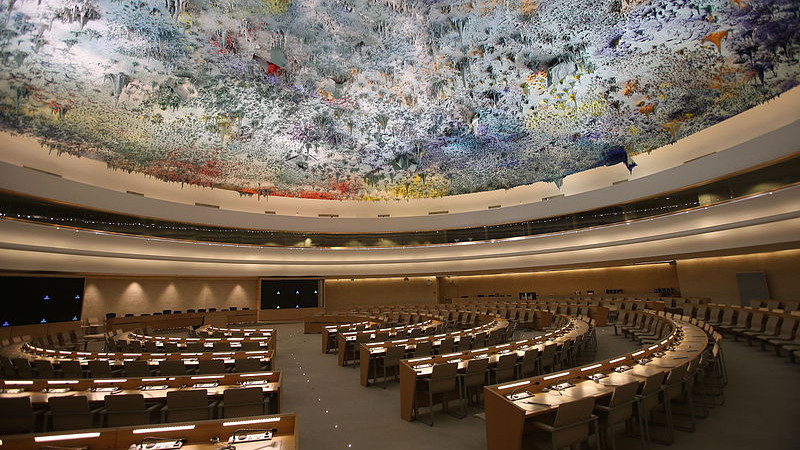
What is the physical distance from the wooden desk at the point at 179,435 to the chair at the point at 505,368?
12.2 ft

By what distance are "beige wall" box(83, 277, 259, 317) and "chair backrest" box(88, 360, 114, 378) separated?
12474mm

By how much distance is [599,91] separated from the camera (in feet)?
35.3

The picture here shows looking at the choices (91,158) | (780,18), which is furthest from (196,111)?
(780,18)

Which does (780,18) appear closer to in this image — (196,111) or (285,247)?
(196,111)

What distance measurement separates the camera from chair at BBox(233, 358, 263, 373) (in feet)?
22.4

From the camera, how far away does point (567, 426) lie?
3594 millimetres

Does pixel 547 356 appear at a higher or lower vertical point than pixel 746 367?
higher

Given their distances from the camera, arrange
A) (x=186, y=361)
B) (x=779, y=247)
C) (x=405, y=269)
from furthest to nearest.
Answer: (x=405, y=269), (x=779, y=247), (x=186, y=361)

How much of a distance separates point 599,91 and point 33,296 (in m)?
21.3

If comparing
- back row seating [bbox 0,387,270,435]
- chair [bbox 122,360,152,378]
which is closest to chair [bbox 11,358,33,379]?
chair [bbox 122,360,152,378]

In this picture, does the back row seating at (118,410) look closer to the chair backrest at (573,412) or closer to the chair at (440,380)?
the chair at (440,380)

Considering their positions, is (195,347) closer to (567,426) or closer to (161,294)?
(567,426)

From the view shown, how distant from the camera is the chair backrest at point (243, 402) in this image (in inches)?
183

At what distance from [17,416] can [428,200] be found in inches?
808
